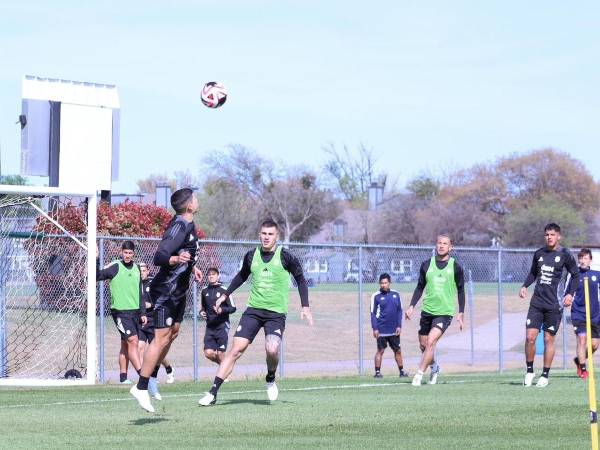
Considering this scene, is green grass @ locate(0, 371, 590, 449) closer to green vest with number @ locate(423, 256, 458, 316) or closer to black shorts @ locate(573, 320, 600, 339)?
green vest with number @ locate(423, 256, 458, 316)

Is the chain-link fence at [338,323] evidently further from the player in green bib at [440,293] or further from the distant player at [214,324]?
the player in green bib at [440,293]

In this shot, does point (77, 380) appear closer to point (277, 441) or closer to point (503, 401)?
point (503, 401)

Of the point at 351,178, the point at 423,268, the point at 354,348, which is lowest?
the point at 354,348

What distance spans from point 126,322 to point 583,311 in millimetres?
7324

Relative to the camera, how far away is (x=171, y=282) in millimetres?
10992

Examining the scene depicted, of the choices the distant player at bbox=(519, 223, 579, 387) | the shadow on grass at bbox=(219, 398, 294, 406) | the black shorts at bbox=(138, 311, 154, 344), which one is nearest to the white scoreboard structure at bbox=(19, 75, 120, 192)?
the black shorts at bbox=(138, 311, 154, 344)

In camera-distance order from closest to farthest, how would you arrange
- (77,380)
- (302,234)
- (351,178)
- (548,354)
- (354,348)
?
(548,354) < (77,380) < (354,348) < (302,234) < (351,178)

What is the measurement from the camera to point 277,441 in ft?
31.3

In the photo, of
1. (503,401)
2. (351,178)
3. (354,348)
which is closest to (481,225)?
(351,178)

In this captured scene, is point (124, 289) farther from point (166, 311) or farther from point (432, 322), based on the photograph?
point (166, 311)

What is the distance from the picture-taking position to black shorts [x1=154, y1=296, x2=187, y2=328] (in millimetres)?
10992

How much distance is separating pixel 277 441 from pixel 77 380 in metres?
8.61

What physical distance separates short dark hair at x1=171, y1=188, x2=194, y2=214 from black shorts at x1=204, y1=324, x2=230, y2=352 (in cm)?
855

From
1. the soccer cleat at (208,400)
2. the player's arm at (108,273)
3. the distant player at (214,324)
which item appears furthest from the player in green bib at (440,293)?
the soccer cleat at (208,400)
